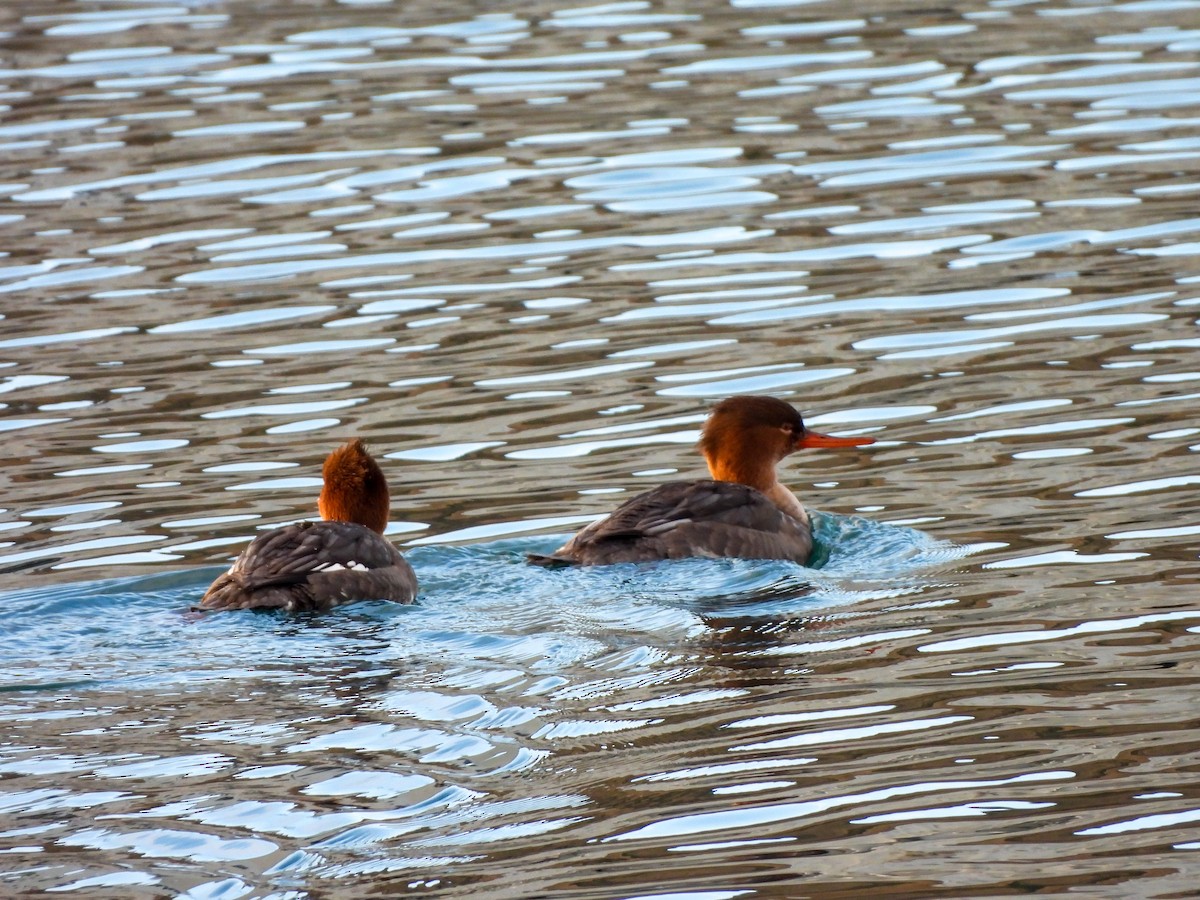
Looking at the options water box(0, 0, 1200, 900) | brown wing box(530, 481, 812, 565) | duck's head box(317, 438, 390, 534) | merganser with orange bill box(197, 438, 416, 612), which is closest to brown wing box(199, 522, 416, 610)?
merganser with orange bill box(197, 438, 416, 612)

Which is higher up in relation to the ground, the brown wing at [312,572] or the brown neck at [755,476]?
the brown wing at [312,572]

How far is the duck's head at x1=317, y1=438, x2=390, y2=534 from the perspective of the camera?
9.12 metres

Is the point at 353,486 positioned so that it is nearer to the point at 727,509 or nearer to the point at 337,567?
the point at 337,567

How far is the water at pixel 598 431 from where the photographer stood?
5.73 metres

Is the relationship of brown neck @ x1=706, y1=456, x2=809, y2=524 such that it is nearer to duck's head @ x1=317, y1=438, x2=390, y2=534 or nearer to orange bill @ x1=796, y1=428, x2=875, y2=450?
orange bill @ x1=796, y1=428, x2=875, y2=450

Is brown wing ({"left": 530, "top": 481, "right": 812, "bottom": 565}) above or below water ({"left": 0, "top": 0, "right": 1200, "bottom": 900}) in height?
below

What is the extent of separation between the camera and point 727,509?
9.58 metres

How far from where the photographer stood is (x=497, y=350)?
12367 millimetres

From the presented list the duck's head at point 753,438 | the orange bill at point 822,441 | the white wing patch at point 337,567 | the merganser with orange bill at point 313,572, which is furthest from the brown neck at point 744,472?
the white wing patch at point 337,567

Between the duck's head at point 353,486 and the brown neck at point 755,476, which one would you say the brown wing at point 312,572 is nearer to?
the duck's head at point 353,486

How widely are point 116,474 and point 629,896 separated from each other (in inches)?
234

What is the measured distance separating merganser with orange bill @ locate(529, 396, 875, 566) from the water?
0.18 m

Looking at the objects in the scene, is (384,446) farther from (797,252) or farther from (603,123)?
(603,123)

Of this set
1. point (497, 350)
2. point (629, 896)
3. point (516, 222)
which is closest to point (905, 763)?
point (629, 896)
